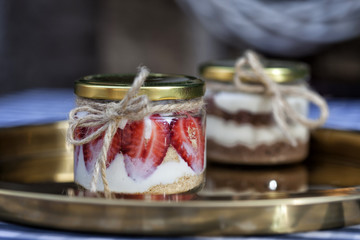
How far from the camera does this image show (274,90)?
0.74 m

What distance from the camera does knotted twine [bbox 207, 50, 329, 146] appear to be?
Answer: 734mm

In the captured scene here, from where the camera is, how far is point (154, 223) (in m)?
0.45

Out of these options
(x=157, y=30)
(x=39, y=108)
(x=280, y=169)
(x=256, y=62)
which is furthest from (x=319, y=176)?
(x=157, y=30)

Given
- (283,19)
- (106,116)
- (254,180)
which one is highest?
(283,19)

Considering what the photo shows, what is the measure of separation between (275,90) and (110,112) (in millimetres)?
286

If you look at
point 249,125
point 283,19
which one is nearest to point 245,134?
point 249,125

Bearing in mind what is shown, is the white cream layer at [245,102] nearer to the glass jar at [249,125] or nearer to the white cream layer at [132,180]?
the glass jar at [249,125]

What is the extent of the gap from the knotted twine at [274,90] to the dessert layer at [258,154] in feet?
0.05

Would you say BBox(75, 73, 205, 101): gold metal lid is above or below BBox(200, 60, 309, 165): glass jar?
above

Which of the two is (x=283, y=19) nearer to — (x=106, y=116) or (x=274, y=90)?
(x=274, y=90)

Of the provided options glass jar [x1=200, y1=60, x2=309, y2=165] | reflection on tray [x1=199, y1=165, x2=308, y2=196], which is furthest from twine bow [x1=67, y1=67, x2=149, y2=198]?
glass jar [x1=200, y1=60, x2=309, y2=165]

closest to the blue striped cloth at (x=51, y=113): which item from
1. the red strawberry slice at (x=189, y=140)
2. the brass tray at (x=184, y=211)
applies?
the brass tray at (x=184, y=211)

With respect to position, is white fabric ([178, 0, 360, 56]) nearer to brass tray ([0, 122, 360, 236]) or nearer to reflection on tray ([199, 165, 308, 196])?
reflection on tray ([199, 165, 308, 196])

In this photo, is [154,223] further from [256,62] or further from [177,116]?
[256,62]
